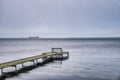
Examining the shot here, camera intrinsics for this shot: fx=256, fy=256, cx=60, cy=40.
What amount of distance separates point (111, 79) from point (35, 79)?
595 centimetres

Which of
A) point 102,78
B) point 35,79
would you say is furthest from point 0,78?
point 102,78

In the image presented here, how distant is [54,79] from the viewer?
20.1m

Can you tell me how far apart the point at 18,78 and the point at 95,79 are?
618cm

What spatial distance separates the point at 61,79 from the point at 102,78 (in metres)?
3.30

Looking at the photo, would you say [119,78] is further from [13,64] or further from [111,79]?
[13,64]

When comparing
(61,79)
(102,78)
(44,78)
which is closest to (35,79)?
(44,78)

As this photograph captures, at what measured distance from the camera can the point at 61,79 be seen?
790 inches

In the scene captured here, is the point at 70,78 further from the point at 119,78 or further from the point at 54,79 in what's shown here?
the point at 119,78

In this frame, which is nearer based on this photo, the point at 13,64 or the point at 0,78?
the point at 0,78

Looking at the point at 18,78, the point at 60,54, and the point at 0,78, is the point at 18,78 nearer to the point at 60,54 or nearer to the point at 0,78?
the point at 0,78

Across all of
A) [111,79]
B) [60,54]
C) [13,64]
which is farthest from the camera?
[60,54]

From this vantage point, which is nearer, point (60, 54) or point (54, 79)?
point (54, 79)

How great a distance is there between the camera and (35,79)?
20203mm

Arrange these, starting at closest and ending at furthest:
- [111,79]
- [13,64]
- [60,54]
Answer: [111,79]
[13,64]
[60,54]
